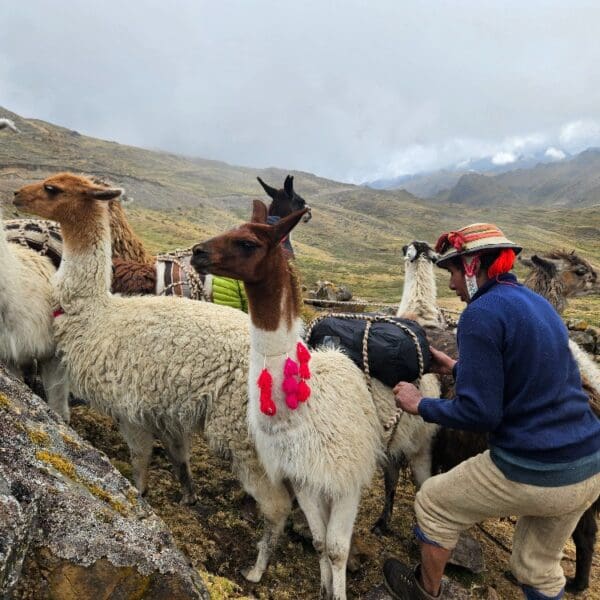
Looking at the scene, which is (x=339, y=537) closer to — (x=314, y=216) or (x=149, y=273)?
(x=149, y=273)

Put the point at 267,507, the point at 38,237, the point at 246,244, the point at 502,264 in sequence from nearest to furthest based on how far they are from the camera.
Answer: the point at 502,264 < the point at 246,244 < the point at 267,507 < the point at 38,237

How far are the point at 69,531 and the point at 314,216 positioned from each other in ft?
278

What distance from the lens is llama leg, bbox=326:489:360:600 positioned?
2.77 meters

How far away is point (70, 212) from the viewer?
361 centimetres

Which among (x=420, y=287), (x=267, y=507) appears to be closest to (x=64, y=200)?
(x=267, y=507)

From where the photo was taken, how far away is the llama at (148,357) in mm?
3117

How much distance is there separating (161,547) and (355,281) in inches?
1267

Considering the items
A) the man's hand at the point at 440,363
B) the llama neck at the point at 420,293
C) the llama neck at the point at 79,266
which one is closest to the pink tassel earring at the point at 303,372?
the man's hand at the point at 440,363

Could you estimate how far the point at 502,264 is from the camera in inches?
89.7

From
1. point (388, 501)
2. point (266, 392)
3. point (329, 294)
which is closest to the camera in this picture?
point (266, 392)

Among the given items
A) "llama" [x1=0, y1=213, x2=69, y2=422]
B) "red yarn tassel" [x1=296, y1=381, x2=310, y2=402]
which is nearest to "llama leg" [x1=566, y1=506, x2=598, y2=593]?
"red yarn tassel" [x1=296, y1=381, x2=310, y2=402]

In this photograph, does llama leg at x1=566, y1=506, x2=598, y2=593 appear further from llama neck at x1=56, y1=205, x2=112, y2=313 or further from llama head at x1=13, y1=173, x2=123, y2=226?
llama head at x1=13, y1=173, x2=123, y2=226

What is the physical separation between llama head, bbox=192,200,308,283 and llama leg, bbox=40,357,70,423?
84.6 inches

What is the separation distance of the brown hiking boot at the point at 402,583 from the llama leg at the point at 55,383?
9.15 ft
